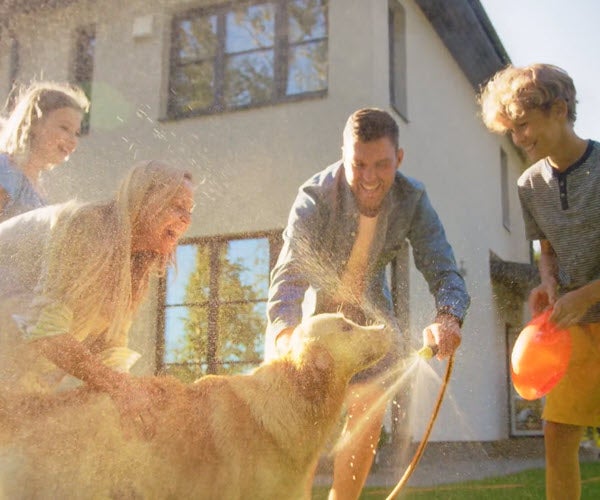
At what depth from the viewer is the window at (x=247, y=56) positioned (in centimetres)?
575

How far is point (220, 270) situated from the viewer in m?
5.41

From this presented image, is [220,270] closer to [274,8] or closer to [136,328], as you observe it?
[136,328]

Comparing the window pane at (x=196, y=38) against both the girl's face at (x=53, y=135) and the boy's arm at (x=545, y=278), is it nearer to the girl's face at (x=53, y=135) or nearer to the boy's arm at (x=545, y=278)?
the girl's face at (x=53, y=135)

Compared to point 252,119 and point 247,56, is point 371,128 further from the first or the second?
point 247,56

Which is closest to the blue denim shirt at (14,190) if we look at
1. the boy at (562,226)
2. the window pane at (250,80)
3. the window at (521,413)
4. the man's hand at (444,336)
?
the man's hand at (444,336)

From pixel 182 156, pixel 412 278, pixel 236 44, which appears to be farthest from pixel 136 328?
pixel 236 44

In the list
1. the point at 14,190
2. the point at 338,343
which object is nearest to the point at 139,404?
the point at 338,343

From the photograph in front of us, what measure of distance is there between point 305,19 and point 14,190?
3718 mm

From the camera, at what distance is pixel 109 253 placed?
2244 millimetres

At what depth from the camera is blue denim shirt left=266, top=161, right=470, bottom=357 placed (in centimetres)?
242

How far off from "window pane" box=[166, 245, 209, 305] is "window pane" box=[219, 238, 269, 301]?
14 centimetres

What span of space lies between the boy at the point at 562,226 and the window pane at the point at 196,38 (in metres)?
3.98

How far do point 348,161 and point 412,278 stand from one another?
2.64m

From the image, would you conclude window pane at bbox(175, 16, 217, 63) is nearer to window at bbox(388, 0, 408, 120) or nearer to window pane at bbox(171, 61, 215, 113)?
window pane at bbox(171, 61, 215, 113)
